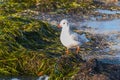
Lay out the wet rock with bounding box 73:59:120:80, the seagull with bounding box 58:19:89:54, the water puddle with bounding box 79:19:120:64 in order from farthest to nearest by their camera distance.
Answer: the water puddle with bounding box 79:19:120:64
the seagull with bounding box 58:19:89:54
the wet rock with bounding box 73:59:120:80

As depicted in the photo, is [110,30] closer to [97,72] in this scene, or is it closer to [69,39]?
[69,39]

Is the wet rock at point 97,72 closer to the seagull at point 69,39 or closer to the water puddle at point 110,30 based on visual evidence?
the seagull at point 69,39

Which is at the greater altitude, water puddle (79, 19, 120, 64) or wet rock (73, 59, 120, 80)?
wet rock (73, 59, 120, 80)

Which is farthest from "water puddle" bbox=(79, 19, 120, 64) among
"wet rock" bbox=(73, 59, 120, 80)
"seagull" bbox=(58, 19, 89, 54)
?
"wet rock" bbox=(73, 59, 120, 80)

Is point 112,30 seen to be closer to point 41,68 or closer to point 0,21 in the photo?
point 0,21

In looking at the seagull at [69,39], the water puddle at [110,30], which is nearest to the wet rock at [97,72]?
the seagull at [69,39]

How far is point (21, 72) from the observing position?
9156 mm

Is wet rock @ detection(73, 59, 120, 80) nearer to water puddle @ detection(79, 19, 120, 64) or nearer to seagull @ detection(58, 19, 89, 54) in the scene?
seagull @ detection(58, 19, 89, 54)

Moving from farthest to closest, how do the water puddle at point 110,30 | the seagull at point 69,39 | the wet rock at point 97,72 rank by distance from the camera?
the water puddle at point 110,30 < the seagull at point 69,39 < the wet rock at point 97,72

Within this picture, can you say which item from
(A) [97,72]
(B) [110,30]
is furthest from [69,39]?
(B) [110,30]

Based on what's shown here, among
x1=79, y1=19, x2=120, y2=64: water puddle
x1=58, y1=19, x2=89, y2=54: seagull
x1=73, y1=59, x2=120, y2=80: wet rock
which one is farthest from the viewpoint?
x1=79, y1=19, x2=120, y2=64: water puddle

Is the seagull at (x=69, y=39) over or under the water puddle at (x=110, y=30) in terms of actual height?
over

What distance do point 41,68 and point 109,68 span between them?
1.55 metres

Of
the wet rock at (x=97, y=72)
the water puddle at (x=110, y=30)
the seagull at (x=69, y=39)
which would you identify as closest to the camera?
the wet rock at (x=97, y=72)
